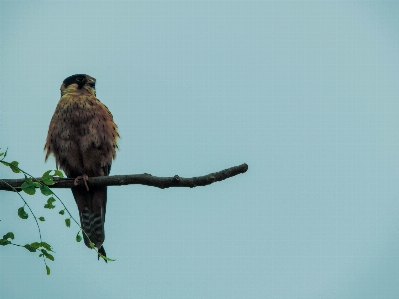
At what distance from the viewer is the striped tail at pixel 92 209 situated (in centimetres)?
620

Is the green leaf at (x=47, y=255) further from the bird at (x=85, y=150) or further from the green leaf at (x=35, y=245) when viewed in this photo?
the bird at (x=85, y=150)

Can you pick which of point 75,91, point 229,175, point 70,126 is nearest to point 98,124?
point 70,126

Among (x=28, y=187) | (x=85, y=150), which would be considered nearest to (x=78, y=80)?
(x=85, y=150)

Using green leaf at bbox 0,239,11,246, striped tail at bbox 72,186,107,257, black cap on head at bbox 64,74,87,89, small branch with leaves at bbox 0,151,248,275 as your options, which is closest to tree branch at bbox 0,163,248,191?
small branch with leaves at bbox 0,151,248,275

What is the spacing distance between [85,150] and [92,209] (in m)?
0.67

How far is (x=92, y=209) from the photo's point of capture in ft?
20.5

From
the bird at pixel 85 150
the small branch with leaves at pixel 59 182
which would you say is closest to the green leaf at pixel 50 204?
the small branch with leaves at pixel 59 182

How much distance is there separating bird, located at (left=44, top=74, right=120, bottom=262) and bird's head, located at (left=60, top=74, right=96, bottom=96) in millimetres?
492

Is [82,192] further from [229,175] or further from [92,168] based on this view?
[229,175]

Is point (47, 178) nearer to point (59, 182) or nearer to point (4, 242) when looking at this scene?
point (4, 242)

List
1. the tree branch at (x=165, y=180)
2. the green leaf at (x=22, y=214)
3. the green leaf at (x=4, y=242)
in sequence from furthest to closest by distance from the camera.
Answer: the tree branch at (x=165, y=180), the green leaf at (x=22, y=214), the green leaf at (x=4, y=242)

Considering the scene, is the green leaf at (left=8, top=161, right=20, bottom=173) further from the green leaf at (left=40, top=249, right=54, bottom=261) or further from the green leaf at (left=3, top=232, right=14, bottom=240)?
the green leaf at (left=40, top=249, right=54, bottom=261)

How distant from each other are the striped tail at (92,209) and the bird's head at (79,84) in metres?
1.37

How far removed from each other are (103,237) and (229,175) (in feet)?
9.66
